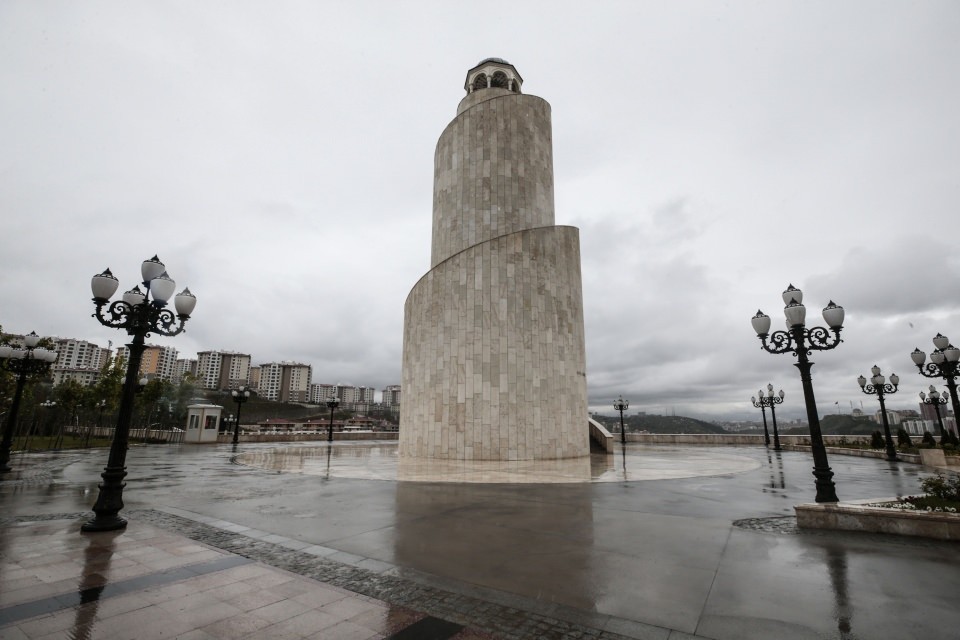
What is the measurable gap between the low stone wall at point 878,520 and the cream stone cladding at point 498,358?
44.0 feet

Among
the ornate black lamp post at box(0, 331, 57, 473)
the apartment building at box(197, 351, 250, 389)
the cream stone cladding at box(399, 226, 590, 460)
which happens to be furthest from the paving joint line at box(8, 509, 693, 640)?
the apartment building at box(197, 351, 250, 389)

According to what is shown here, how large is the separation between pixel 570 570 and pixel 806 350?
774 cm

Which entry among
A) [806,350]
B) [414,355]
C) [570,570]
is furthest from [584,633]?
[414,355]

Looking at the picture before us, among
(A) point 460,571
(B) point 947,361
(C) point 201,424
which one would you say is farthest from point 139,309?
(C) point 201,424

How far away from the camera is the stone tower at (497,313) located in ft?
65.6

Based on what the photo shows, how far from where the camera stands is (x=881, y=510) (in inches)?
261

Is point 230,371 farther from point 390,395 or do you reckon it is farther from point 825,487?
point 825,487

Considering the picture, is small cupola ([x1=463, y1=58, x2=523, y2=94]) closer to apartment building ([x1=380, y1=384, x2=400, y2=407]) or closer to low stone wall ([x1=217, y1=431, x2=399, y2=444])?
low stone wall ([x1=217, y1=431, x2=399, y2=444])

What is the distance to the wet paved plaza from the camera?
11.9 ft

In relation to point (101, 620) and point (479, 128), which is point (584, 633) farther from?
point (479, 128)

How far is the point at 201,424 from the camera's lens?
33688 millimetres

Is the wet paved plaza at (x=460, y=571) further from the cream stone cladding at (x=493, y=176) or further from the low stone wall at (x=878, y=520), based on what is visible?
the cream stone cladding at (x=493, y=176)

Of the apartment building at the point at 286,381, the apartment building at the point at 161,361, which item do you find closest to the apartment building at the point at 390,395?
the apartment building at the point at 286,381

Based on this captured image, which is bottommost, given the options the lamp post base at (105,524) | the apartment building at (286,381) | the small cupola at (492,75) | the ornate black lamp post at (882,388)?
the lamp post base at (105,524)
